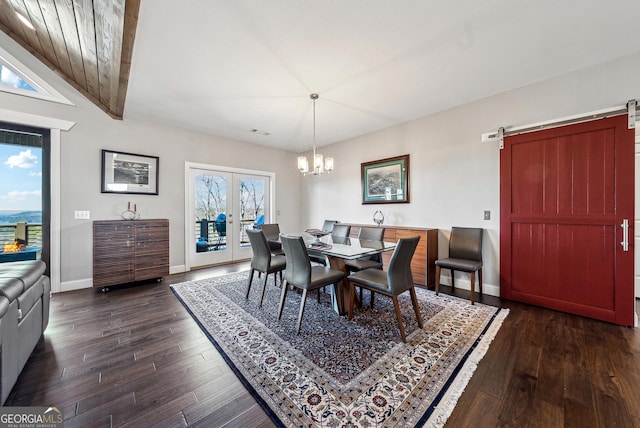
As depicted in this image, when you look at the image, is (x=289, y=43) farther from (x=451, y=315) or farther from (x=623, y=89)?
(x=623, y=89)

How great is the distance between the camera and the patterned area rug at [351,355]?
1.44 metres

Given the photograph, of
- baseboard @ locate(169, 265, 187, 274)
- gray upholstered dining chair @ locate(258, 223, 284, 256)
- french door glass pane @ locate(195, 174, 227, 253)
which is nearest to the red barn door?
gray upholstered dining chair @ locate(258, 223, 284, 256)

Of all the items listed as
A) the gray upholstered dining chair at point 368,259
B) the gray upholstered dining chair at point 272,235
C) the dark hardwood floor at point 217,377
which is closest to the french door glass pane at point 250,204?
the gray upholstered dining chair at point 272,235

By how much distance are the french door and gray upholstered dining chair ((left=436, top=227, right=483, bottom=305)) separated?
12.8ft

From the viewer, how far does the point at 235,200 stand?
17.3 feet

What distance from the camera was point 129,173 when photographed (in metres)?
3.97

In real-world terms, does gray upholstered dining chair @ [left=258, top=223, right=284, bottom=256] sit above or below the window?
below

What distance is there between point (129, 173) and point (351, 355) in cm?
435

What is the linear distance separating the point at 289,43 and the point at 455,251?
10.8 ft

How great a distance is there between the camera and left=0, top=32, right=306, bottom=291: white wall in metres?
3.28

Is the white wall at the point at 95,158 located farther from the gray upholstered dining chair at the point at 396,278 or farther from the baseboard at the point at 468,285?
the baseboard at the point at 468,285

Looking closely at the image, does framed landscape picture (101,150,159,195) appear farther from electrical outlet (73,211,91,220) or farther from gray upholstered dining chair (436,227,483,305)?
gray upholstered dining chair (436,227,483,305)

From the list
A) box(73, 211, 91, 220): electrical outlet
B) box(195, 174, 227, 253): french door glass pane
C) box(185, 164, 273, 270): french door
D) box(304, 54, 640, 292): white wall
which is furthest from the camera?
box(195, 174, 227, 253): french door glass pane

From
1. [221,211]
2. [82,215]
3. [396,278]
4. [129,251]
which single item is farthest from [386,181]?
[82,215]
